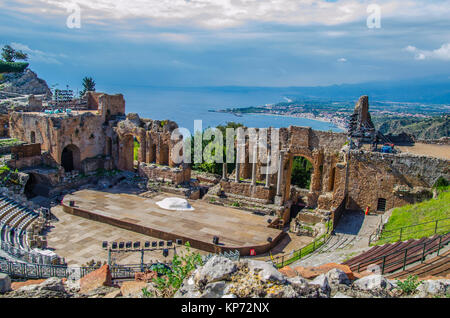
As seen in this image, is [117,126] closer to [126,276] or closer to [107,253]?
[107,253]

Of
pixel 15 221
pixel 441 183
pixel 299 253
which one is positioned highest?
pixel 441 183

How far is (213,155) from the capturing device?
54.3 m

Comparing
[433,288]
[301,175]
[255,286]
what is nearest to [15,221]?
[255,286]

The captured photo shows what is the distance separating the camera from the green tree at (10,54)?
6744 cm

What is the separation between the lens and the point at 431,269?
14023 mm

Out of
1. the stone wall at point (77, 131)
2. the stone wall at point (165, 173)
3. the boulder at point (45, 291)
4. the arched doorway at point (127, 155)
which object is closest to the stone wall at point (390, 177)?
the stone wall at point (165, 173)

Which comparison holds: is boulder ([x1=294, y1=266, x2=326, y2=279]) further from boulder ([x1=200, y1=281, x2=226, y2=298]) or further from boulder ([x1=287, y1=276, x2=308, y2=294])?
boulder ([x1=200, y1=281, x2=226, y2=298])

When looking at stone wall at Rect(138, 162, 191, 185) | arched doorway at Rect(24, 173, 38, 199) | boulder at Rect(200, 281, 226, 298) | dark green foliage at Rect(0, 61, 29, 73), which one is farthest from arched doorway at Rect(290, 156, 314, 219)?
dark green foliage at Rect(0, 61, 29, 73)

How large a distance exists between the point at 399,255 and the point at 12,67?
223ft

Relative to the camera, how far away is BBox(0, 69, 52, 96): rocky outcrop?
5909 cm

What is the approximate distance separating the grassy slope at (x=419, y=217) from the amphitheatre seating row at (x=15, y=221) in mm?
23066

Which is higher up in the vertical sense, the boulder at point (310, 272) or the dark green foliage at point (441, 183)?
the dark green foliage at point (441, 183)

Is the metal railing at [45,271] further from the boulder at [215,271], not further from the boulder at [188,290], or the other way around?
the boulder at [215,271]

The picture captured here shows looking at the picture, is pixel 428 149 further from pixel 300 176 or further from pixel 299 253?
pixel 300 176
